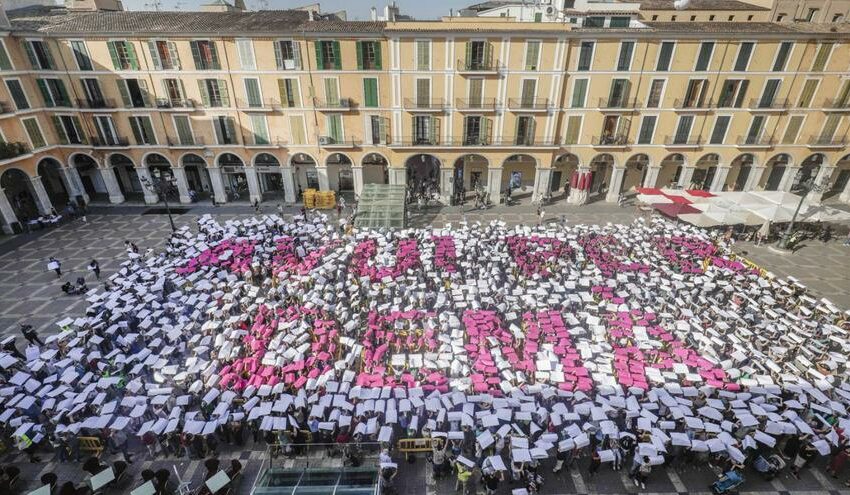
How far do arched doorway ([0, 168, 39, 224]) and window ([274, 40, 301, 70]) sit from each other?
23733 millimetres

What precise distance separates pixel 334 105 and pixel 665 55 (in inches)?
1152

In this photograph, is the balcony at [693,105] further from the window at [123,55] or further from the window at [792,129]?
the window at [123,55]

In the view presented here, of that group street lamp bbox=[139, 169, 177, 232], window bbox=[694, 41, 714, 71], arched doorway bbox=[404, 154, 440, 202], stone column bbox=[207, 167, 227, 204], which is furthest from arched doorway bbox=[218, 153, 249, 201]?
window bbox=[694, 41, 714, 71]

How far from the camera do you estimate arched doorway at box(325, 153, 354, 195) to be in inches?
1679

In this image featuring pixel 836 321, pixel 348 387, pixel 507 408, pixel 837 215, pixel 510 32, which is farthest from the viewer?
pixel 510 32

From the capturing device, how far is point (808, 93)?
36594mm

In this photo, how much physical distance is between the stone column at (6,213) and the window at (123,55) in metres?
13.8

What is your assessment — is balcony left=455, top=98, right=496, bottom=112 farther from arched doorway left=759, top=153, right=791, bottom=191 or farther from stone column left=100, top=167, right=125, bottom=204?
stone column left=100, top=167, right=125, bottom=204

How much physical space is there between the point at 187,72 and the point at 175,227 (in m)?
13.6

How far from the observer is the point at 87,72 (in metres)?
35.0

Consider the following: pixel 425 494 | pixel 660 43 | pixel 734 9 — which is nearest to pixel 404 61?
pixel 660 43

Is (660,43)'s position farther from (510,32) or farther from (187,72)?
(187,72)

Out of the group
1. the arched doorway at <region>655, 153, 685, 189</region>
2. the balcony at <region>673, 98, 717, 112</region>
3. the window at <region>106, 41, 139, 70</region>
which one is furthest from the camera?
the arched doorway at <region>655, 153, 685, 189</region>

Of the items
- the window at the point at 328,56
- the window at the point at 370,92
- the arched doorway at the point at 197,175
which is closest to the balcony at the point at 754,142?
the window at the point at 370,92
